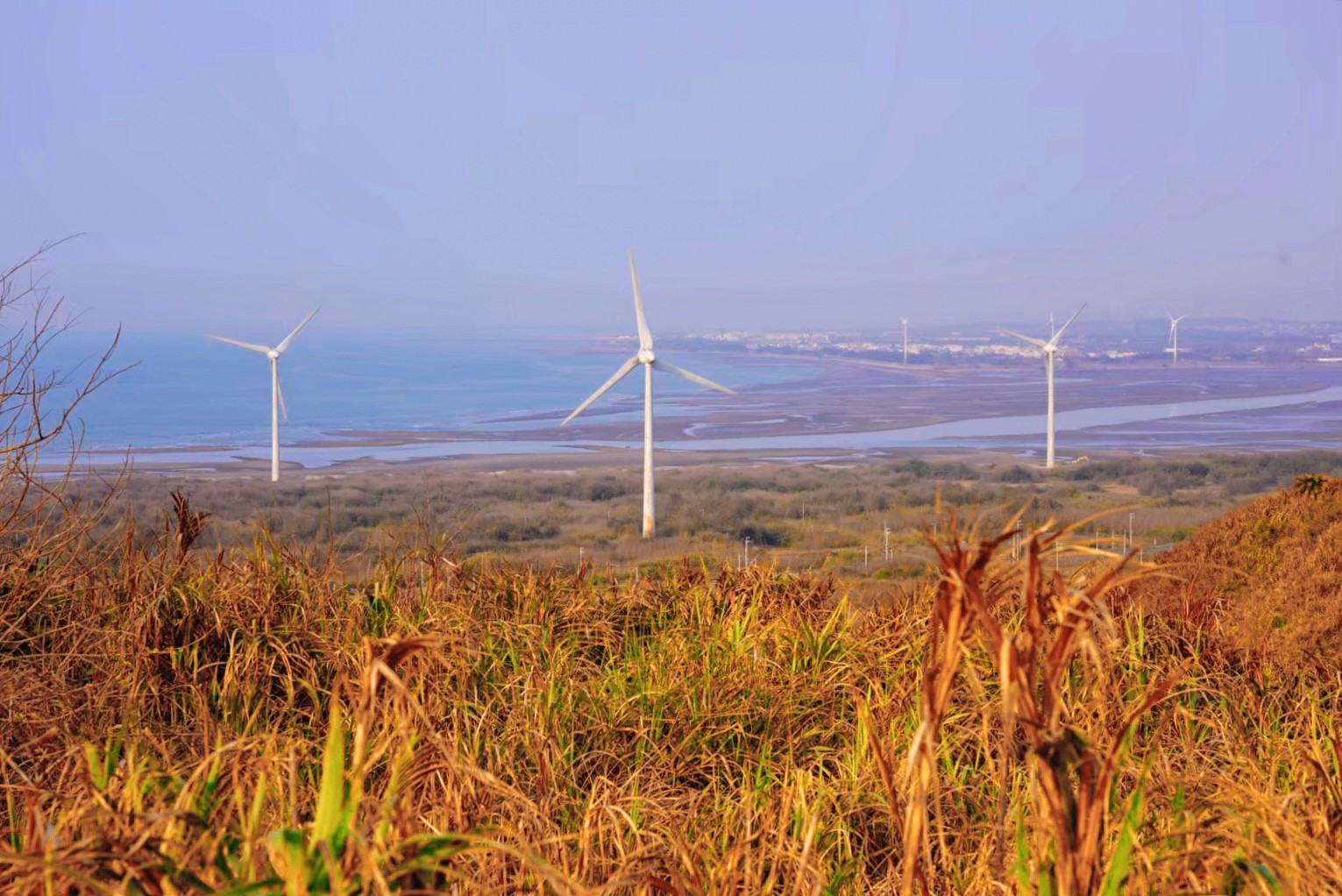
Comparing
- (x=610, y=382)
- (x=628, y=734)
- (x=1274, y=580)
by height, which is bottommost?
(x=628, y=734)

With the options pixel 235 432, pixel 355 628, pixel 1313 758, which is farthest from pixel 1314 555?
pixel 235 432

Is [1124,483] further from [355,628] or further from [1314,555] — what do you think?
[355,628]

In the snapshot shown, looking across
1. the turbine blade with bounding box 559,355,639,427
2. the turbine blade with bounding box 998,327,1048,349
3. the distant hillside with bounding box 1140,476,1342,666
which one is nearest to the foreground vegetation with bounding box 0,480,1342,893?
the distant hillside with bounding box 1140,476,1342,666

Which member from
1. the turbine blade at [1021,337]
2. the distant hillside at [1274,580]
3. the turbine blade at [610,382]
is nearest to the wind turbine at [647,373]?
the turbine blade at [610,382]

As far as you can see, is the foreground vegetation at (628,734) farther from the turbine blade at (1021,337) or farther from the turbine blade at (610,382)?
the turbine blade at (1021,337)

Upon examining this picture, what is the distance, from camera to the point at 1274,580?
11.3 metres

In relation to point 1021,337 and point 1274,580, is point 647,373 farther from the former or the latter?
point 1274,580

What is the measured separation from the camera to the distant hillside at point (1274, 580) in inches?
385

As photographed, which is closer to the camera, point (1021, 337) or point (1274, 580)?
point (1274, 580)

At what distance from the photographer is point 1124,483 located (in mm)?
71375

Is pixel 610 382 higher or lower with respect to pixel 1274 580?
higher

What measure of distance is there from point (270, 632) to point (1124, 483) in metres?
69.2

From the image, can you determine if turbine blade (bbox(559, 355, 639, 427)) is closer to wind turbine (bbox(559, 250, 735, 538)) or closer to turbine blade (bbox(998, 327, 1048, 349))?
wind turbine (bbox(559, 250, 735, 538))

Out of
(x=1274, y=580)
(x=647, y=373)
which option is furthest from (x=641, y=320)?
(x=1274, y=580)
